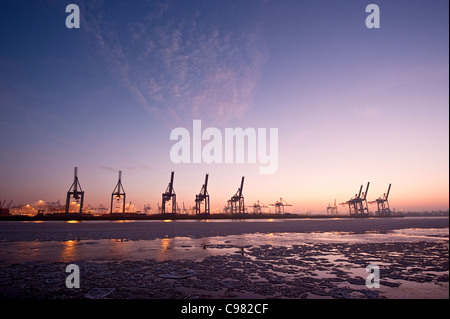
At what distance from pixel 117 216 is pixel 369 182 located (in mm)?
147980

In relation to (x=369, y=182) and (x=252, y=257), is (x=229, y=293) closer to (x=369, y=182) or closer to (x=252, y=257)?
(x=252, y=257)

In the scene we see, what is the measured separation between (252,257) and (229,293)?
434 cm

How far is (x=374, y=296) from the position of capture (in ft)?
15.6

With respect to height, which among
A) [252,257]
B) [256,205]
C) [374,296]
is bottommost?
[256,205]

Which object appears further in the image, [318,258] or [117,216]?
[117,216]

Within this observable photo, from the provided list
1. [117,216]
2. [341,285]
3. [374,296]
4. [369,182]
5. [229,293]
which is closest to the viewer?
[374,296]
